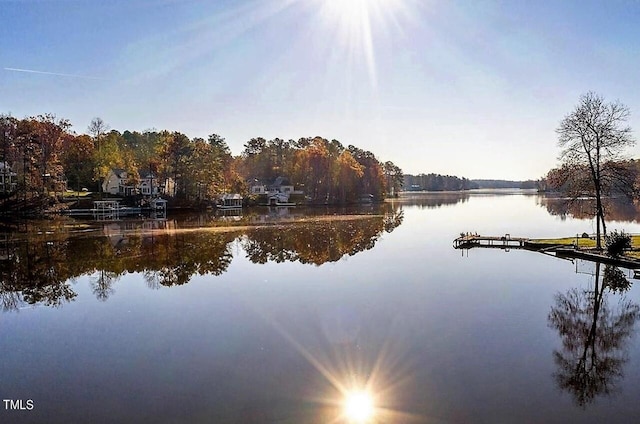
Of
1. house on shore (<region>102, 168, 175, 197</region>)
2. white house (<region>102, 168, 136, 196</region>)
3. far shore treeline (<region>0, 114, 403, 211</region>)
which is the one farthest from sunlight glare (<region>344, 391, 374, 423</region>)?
white house (<region>102, 168, 136, 196</region>)

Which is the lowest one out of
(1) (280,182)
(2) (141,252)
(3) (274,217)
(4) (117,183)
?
(2) (141,252)

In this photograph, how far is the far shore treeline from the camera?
2397 inches

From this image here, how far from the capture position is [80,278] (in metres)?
20.1

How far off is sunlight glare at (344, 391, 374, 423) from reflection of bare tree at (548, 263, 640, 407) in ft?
13.1

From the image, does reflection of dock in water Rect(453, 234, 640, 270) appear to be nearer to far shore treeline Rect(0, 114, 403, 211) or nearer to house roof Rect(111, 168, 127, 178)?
far shore treeline Rect(0, 114, 403, 211)

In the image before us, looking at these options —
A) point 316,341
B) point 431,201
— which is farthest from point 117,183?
point 316,341

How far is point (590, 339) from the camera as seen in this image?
12273 millimetres

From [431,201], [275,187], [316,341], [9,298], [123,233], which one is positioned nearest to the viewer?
[316,341]

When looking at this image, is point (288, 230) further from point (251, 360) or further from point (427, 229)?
point (251, 360)

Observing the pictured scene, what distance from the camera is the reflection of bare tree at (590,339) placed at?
9.59m

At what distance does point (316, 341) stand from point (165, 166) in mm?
66800

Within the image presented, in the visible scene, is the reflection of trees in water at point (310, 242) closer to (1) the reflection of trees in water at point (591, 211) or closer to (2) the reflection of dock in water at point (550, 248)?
(2) the reflection of dock in water at point (550, 248)

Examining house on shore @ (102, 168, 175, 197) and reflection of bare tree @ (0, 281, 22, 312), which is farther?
house on shore @ (102, 168, 175, 197)

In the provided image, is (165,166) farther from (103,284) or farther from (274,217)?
(103,284)
